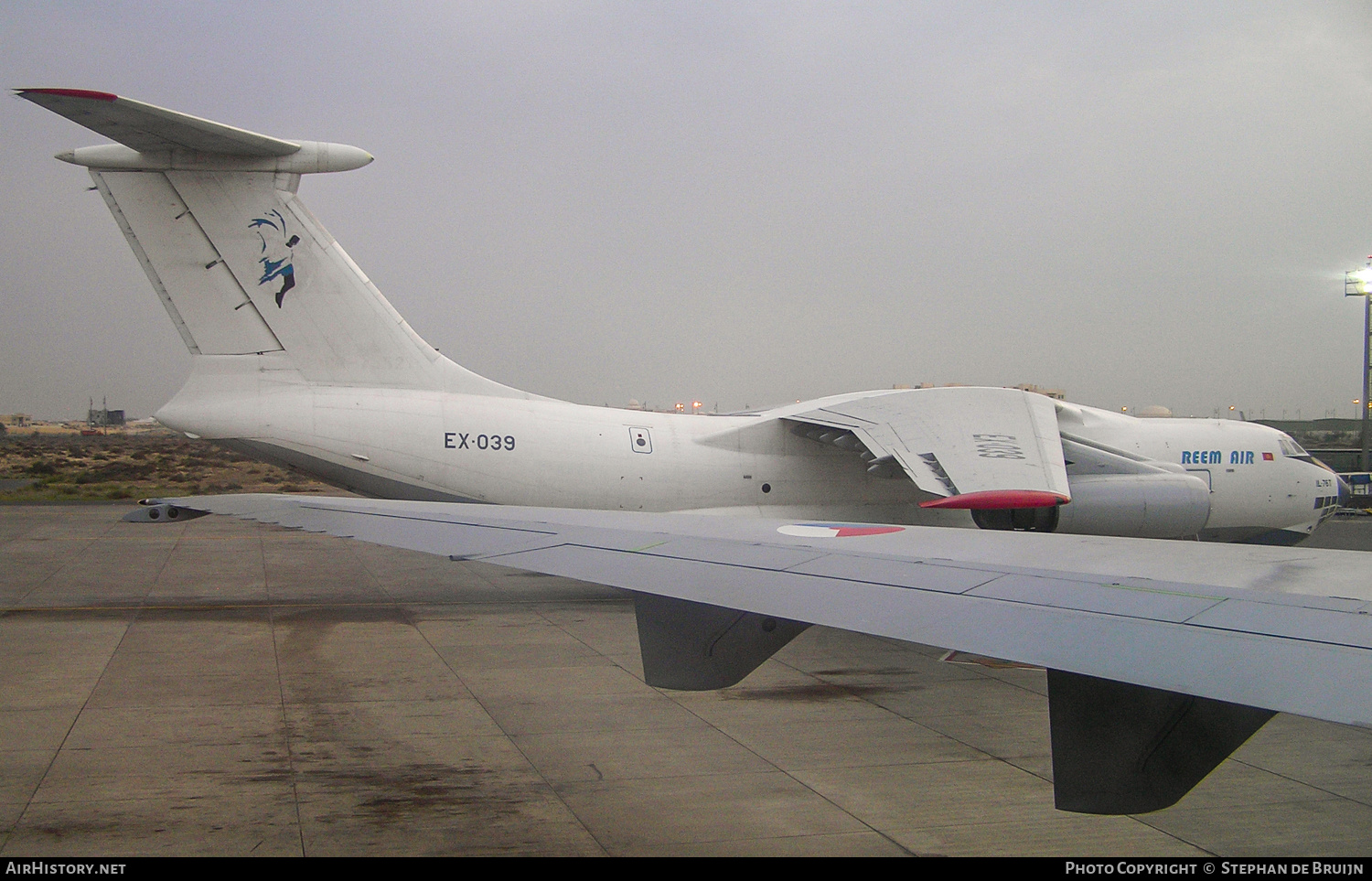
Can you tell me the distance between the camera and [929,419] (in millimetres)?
10914

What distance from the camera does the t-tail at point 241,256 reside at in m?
9.88

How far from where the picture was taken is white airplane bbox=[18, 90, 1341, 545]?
32.7 ft

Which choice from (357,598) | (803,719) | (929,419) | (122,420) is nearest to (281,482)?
(122,420)

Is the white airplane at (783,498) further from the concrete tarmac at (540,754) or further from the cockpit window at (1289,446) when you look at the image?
the concrete tarmac at (540,754)

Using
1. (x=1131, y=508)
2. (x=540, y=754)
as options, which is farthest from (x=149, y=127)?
(x=1131, y=508)

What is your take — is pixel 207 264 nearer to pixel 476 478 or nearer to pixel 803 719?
pixel 476 478

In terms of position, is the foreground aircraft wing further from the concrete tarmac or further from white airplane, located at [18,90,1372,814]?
the concrete tarmac

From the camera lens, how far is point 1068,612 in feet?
7.64

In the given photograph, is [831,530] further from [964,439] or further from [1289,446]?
[1289,446]

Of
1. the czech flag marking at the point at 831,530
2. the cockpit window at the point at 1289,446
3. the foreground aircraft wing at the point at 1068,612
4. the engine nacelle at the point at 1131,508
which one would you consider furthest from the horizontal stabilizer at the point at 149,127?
the cockpit window at the point at 1289,446

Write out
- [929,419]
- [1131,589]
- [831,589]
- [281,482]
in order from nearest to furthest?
[1131,589], [831,589], [929,419], [281,482]

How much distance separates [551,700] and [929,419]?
6.08 metres

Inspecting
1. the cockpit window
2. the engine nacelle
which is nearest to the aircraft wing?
the engine nacelle

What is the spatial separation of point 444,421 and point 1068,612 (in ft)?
30.3
